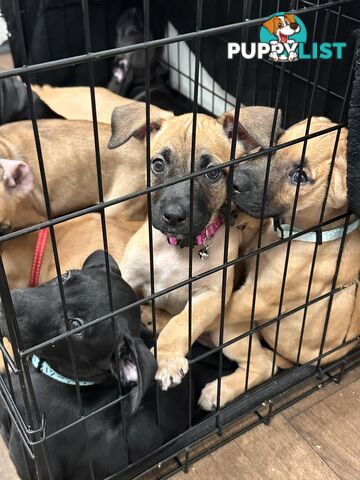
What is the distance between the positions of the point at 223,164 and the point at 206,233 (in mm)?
427

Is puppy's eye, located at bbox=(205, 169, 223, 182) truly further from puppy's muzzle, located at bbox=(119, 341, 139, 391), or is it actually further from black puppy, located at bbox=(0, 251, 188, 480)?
puppy's muzzle, located at bbox=(119, 341, 139, 391)

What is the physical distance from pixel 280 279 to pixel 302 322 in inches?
5.8

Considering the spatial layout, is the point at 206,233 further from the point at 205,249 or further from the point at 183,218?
the point at 183,218

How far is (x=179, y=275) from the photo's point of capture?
5.19ft

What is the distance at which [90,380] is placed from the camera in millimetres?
1319

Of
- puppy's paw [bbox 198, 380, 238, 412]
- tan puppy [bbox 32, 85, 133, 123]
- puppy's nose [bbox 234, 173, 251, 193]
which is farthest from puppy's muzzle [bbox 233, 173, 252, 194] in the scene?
Result: tan puppy [bbox 32, 85, 133, 123]

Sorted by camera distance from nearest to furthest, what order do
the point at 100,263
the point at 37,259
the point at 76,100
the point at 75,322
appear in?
the point at 75,322, the point at 100,263, the point at 37,259, the point at 76,100

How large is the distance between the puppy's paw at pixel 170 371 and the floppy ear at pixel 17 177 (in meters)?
0.80

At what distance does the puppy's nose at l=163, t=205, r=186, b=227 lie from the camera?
4.29 ft

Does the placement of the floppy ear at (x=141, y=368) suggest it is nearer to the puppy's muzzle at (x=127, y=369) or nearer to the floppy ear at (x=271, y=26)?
the puppy's muzzle at (x=127, y=369)

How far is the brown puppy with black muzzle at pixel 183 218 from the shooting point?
134 centimetres

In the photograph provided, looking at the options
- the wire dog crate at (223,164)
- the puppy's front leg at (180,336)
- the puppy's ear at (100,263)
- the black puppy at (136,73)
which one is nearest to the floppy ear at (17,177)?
the wire dog crate at (223,164)

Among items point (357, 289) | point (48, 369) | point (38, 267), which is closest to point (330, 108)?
point (357, 289)

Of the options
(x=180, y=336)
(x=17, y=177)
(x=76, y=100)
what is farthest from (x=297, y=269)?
(x=76, y=100)
